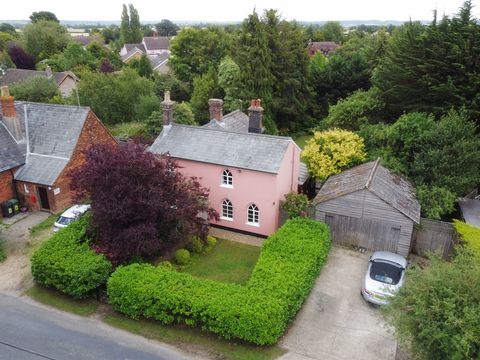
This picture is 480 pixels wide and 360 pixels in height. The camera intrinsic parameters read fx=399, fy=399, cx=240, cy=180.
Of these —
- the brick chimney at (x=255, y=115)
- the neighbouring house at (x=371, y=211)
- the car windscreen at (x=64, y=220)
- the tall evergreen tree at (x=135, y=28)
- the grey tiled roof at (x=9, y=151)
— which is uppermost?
the tall evergreen tree at (x=135, y=28)

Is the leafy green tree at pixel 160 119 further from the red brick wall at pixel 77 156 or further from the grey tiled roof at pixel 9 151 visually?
the grey tiled roof at pixel 9 151

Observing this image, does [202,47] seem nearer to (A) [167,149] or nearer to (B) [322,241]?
(A) [167,149]

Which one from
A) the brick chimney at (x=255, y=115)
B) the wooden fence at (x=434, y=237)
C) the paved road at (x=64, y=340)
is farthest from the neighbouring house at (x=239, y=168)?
the paved road at (x=64, y=340)

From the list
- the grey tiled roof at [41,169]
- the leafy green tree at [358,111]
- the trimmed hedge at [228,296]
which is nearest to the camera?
the trimmed hedge at [228,296]

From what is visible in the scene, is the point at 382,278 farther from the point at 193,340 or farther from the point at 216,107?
the point at 216,107

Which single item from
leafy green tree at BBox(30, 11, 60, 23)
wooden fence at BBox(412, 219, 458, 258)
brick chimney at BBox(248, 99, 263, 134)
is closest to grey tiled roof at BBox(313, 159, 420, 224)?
wooden fence at BBox(412, 219, 458, 258)

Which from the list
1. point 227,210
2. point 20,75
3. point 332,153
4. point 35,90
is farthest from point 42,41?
point 332,153
